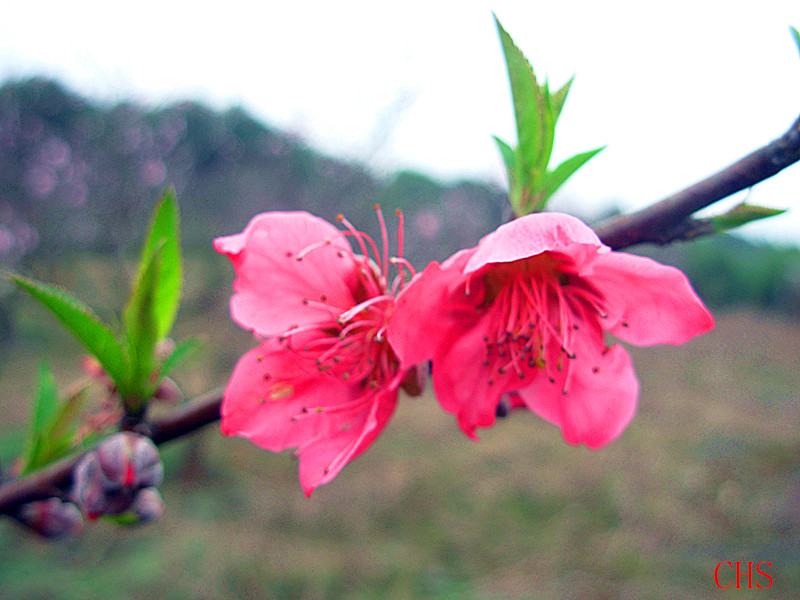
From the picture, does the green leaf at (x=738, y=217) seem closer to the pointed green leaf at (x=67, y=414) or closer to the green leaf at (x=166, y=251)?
the green leaf at (x=166, y=251)

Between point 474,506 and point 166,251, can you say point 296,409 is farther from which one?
point 474,506

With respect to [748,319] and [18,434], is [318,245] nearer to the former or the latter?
[18,434]

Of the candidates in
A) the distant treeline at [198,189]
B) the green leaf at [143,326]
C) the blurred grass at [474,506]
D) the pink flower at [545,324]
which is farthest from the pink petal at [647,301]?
the distant treeline at [198,189]

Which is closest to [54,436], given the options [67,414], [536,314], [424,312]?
[67,414]

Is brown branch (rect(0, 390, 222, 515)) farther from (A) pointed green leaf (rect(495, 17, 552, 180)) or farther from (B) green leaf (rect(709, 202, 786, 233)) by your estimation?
(B) green leaf (rect(709, 202, 786, 233))

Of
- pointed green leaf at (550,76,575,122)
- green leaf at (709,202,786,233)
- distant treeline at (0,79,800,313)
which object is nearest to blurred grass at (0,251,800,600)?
distant treeline at (0,79,800,313)
